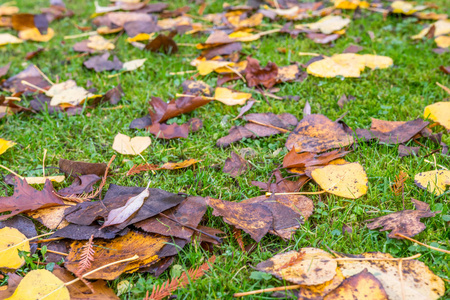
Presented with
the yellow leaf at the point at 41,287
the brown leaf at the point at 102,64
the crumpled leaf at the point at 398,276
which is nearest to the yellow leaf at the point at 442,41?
the crumpled leaf at the point at 398,276

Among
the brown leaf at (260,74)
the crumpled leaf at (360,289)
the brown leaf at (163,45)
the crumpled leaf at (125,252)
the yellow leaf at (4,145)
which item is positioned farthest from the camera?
the brown leaf at (163,45)

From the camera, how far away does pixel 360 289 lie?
46.9 inches

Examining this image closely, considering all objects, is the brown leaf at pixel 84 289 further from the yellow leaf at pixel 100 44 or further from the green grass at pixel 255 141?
the yellow leaf at pixel 100 44

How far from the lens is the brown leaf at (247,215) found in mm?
1415

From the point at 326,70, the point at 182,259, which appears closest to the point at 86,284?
the point at 182,259

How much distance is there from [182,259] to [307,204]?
0.60 m

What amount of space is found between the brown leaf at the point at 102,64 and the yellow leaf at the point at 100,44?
23cm

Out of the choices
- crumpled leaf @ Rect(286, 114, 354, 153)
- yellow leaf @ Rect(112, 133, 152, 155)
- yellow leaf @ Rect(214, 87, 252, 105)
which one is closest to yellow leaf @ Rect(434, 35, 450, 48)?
crumpled leaf @ Rect(286, 114, 354, 153)

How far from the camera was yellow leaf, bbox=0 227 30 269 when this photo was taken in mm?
1379

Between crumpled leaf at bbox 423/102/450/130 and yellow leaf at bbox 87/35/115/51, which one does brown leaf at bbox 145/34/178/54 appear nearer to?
yellow leaf at bbox 87/35/115/51

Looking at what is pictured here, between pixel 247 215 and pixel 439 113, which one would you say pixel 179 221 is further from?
pixel 439 113

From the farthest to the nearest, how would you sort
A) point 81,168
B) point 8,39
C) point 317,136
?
1. point 8,39
2. point 317,136
3. point 81,168

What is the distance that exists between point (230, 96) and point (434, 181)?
1278mm

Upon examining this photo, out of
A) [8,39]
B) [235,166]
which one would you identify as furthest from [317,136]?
[8,39]
